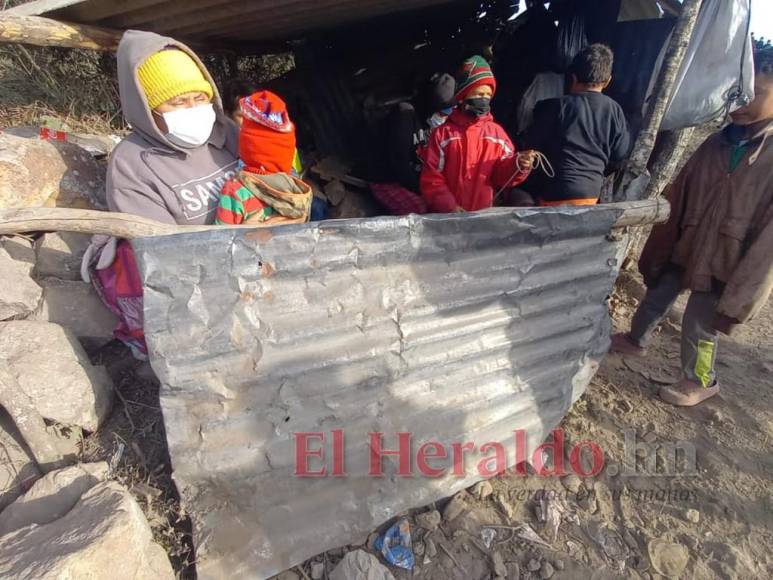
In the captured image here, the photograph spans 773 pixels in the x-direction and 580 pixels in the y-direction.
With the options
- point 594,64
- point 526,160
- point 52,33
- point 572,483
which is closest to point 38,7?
point 52,33

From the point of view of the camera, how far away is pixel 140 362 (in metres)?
2.32

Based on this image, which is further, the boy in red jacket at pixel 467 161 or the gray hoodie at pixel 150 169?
the boy in red jacket at pixel 467 161

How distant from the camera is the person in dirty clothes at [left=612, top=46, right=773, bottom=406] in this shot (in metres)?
2.31

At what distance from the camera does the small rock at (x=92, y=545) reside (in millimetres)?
1287

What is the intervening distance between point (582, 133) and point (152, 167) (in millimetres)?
2536

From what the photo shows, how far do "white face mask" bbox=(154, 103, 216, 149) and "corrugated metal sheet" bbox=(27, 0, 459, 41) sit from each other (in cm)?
132

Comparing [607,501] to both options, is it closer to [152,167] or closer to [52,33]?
[152,167]

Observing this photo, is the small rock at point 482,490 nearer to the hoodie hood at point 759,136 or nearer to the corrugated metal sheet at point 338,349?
the corrugated metal sheet at point 338,349

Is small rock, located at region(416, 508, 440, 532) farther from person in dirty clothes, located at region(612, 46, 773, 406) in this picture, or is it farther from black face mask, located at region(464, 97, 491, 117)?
black face mask, located at region(464, 97, 491, 117)

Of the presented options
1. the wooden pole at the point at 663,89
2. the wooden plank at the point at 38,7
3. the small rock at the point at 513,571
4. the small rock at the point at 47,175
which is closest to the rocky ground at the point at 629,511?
the small rock at the point at 513,571

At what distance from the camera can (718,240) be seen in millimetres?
2520

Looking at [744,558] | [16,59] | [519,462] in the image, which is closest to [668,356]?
[744,558]

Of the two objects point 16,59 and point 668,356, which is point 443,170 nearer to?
point 668,356

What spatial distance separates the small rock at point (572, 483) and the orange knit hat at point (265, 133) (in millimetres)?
2294
